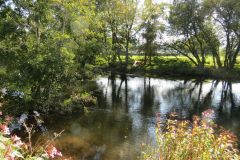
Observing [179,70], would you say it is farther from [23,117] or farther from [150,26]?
[23,117]

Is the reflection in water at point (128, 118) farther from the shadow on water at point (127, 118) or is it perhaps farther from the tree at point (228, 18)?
the tree at point (228, 18)

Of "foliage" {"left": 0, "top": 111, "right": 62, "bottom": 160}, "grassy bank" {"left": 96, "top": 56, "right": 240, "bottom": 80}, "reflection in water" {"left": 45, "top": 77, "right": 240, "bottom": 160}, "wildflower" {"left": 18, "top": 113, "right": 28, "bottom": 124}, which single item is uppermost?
"foliage" {"left": 0, "top": 111, "right": 62, "bottom": 160}

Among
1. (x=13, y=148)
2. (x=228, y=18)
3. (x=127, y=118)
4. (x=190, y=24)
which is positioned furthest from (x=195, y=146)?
(x=190, y=24)

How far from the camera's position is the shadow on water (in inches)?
521

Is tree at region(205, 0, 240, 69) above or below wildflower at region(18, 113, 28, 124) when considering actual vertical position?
above

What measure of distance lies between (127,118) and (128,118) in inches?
2.7

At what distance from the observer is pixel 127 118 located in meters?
19.1

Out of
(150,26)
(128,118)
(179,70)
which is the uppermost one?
(150,26)

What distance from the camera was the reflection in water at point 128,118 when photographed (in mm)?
13250

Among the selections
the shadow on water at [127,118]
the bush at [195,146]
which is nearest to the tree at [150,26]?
the shadow on water at [127,118]

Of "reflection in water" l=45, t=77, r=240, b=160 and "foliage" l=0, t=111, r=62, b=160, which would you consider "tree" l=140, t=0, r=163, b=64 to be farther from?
"foliage" l=0, t=111, r=62, b=160

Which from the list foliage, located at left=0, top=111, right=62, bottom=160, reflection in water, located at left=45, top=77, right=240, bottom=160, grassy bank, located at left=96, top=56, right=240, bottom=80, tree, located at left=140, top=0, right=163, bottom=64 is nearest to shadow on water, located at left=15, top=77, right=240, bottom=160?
reflection in water, located at left=45, top=77, right=240, bottom=160

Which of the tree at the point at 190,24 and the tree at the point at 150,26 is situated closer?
the tree at the point at 150,26

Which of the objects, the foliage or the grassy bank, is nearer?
the foliage
